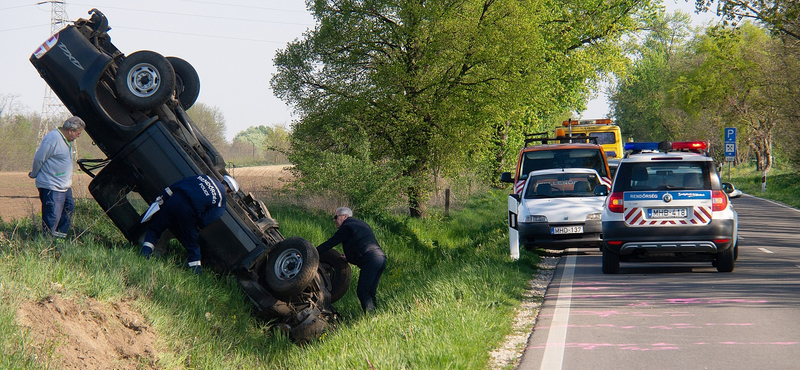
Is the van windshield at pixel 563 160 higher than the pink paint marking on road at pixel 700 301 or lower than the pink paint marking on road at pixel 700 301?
higher

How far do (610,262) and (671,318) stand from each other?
3.54m

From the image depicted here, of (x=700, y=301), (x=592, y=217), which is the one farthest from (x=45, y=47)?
(x=592, y=217)

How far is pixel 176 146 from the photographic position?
982 centimetres

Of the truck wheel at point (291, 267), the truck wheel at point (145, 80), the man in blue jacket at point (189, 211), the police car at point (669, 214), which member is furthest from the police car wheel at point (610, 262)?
the truck wheel at point (145, 80)

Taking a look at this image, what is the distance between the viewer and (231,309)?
963 centimetres

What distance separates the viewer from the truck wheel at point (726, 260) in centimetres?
1091

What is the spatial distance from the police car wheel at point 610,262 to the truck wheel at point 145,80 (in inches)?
262

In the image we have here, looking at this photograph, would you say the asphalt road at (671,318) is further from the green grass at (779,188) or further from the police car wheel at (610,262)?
the green grass at (779,188)

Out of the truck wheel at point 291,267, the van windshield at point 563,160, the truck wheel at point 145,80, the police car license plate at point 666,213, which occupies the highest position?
the truck wheel at point 145,80

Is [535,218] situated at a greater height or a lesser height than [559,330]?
greater

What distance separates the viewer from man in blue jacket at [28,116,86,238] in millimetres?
9070

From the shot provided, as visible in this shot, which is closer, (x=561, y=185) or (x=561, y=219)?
(x=561, y=219)

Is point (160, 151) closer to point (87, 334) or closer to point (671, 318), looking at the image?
point (87, 334)

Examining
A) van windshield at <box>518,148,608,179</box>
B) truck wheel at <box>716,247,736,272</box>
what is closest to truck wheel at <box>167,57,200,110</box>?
truck wheel at <box>716,247,736,272</box>
